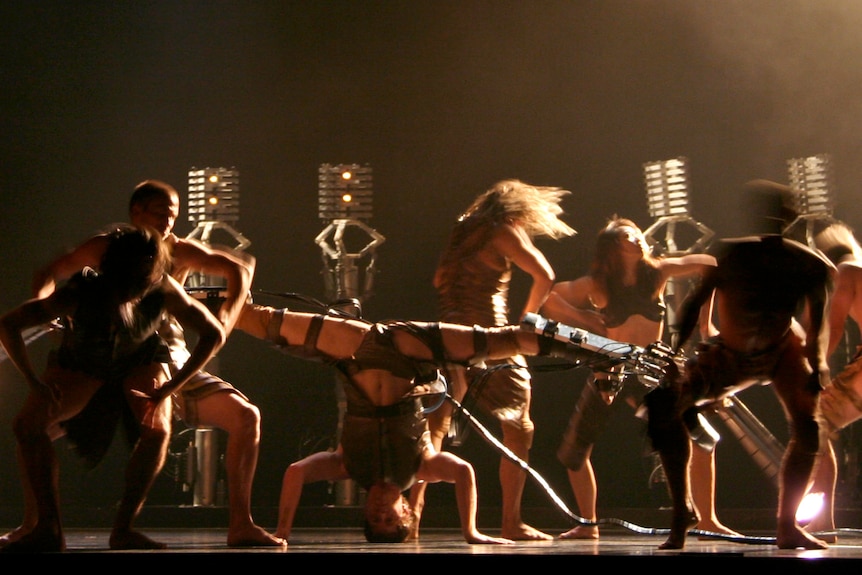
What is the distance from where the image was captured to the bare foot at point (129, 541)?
379 cm

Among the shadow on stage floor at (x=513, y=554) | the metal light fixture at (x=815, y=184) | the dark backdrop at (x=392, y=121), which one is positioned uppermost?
the dark backdrop at (x=392, y=121)

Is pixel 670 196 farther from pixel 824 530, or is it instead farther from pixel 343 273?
pixel 824 530

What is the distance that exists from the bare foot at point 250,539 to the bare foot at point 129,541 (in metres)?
0.27

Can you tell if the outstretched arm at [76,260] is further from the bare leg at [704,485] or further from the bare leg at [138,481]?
the bare leg at [704,485]

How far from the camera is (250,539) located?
3951 millimetres

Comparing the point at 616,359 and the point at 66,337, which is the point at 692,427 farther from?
the point at 66,337

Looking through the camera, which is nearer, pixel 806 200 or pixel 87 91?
pixel 806 200

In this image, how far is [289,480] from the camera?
414 cm

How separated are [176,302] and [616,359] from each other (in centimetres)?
181

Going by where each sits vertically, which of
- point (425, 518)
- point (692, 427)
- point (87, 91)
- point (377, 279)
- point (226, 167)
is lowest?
point (425, 518)

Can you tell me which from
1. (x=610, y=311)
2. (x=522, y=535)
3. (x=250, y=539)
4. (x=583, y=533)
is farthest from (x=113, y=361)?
(x=610, y=311)

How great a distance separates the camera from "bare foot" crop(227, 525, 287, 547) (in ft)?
12.9

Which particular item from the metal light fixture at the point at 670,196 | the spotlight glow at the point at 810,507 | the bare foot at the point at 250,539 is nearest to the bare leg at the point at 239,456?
the bare foot at the point at 250,539

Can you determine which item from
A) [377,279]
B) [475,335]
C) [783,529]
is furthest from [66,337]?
[377,279]
